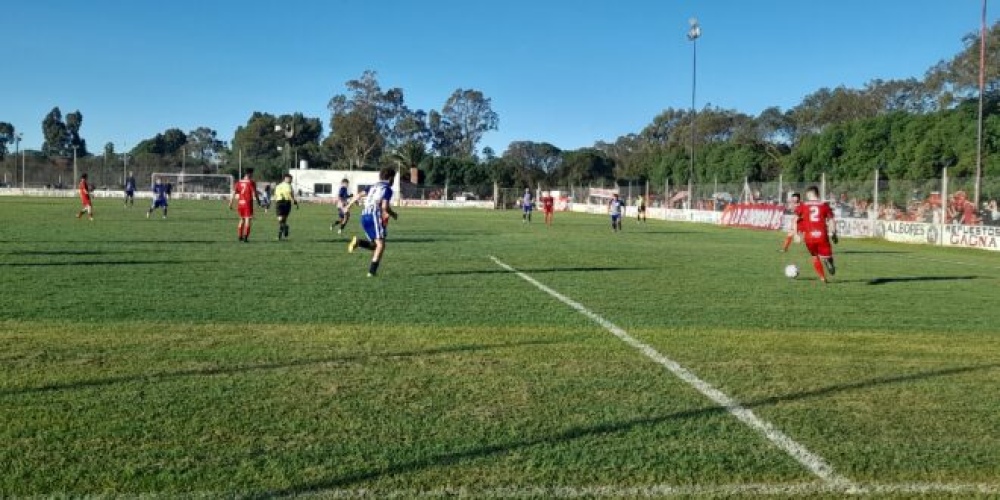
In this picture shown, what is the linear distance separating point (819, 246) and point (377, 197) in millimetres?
7400

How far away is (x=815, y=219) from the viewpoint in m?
14.1

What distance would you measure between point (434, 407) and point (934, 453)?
2.88m

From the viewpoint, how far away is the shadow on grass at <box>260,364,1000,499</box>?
12.9 ft

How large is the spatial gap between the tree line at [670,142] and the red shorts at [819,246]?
3092 centimetres

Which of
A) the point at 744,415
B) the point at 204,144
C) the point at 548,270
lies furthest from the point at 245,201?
the point at 204,144

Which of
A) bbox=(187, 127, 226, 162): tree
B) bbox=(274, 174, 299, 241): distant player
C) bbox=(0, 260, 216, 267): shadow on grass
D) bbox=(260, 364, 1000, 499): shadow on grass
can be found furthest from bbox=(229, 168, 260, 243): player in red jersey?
bbox=(187, 127, 226, 162): tree

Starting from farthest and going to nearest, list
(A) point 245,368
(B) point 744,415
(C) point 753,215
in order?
(C) point 753,215 → (A) point 245,368 → (B) point 744,415

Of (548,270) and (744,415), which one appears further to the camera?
(548,270)

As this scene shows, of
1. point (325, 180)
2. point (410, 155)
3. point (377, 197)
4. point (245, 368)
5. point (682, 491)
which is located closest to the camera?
point (682, 491)

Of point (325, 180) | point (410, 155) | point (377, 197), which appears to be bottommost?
point (377, 197)

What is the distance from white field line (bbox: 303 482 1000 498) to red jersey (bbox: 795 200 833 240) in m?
10.5

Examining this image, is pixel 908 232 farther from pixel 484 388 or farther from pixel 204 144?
pixel 204 144

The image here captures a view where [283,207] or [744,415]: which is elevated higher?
[283,207]

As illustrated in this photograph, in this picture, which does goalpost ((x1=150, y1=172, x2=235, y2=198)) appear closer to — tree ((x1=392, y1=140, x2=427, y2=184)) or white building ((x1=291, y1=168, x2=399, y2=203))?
white building ((x1=291, y1=168, x2=399, y2=203))
